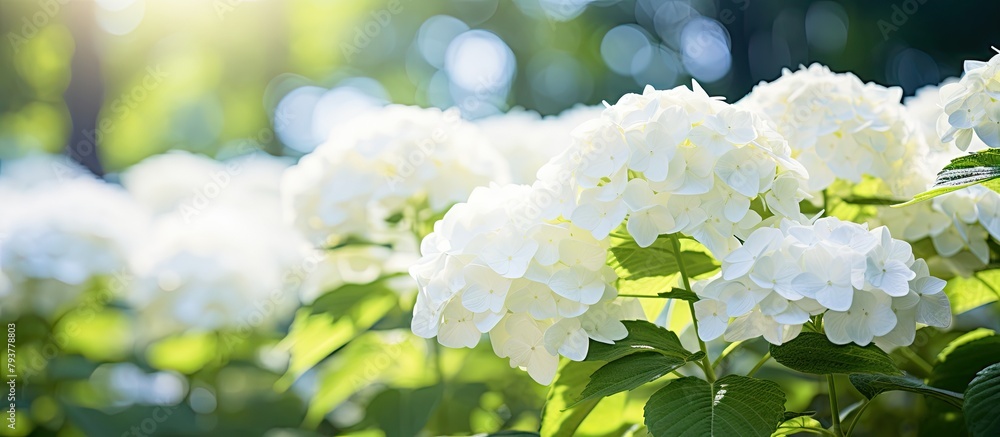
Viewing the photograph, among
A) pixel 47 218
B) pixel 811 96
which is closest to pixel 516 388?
pixel 811 96

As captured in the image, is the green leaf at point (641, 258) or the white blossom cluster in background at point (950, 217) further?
the white blossom cluster in background at point (950, 217)

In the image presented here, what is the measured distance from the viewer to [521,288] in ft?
2.12

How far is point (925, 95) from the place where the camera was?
1177 millimetres

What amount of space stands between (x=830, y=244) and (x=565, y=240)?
20 cm

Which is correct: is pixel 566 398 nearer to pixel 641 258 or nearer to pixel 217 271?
pixel 641 258

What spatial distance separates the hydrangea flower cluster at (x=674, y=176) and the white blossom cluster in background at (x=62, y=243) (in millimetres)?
1220

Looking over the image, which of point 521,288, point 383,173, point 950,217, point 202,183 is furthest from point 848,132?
point 202,183

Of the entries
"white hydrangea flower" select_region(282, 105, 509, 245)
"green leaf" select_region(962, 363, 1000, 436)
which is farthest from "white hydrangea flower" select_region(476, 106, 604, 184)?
"green leaf" select_region(962, 363, 1000, 436)

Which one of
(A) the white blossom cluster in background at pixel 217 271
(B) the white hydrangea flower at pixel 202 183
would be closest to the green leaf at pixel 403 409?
(A) the white blossom cluster in background at pixel 217 271

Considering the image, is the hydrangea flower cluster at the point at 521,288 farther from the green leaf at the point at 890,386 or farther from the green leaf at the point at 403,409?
the green leaf at the point at 403,409

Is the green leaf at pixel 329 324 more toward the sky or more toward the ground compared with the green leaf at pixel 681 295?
more toward the ground

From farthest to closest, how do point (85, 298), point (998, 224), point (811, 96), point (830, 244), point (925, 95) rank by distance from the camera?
point (85, 298) < point (925, 95) < point (811, 96) < point (998, 224) < point (830, 244)

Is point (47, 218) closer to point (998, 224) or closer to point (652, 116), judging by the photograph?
point (652, 116)

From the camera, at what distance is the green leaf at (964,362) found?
2.66 feet
